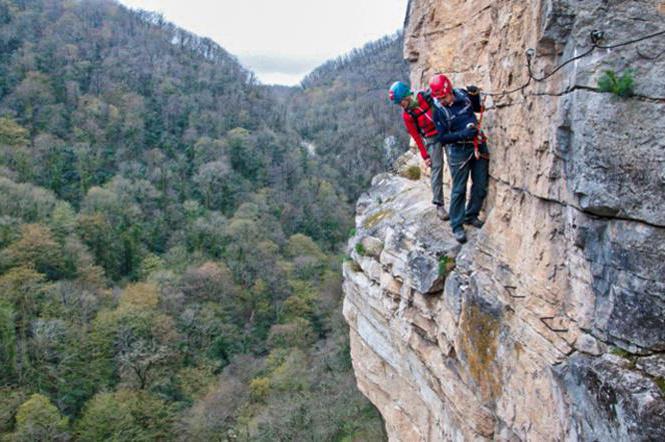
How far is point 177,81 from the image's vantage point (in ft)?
225

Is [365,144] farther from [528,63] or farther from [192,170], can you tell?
[528,63]

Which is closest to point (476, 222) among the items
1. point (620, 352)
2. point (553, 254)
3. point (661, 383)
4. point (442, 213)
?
point (442, 213)


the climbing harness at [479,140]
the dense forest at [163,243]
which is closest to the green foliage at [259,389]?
the dense forest at [163,243]

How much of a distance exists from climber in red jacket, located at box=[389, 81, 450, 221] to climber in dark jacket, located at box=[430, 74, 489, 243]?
1.33 feet

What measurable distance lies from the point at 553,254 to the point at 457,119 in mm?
1842

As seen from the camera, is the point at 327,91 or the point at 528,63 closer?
the point at 528,63

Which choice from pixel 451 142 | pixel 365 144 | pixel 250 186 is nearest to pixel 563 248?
pixel 451 142

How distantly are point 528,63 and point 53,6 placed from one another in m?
89.4

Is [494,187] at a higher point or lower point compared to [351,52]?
lower

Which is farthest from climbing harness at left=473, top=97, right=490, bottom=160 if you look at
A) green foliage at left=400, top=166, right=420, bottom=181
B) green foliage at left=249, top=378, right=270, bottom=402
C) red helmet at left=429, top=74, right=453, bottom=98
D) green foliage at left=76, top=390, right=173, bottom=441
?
green foliage at left=249, top=378, right=270, bottom=402

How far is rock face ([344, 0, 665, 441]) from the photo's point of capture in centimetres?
332

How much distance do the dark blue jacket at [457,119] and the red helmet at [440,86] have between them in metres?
0.15

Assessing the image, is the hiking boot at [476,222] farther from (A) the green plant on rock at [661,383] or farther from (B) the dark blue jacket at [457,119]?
(A) the green plant on rock at [661,383]

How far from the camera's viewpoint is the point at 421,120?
6.23 m
